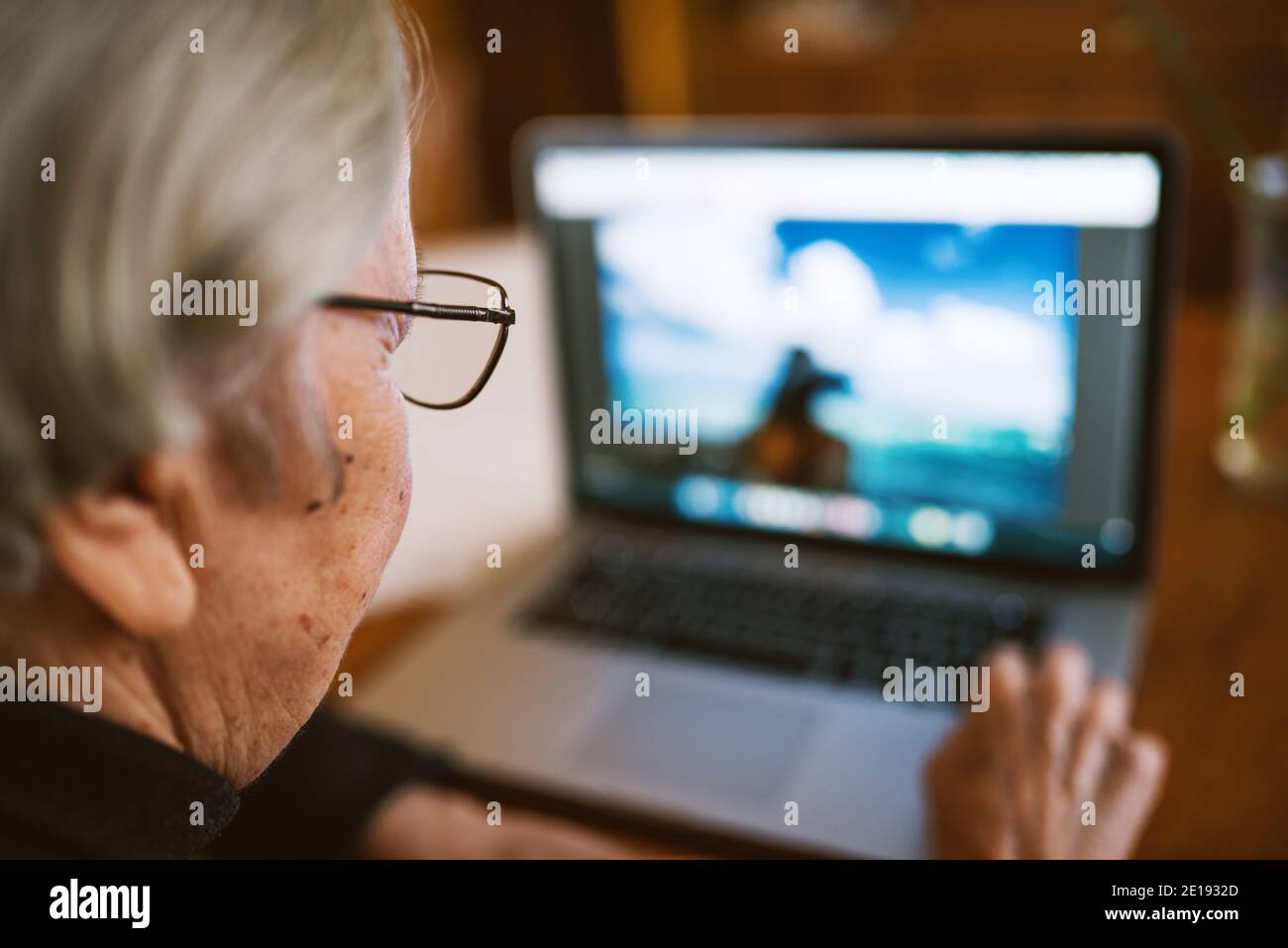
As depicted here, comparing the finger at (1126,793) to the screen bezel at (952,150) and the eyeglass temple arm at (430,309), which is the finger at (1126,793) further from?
the eyeglass temple arm at (430,309)

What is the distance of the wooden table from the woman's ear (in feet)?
1.55

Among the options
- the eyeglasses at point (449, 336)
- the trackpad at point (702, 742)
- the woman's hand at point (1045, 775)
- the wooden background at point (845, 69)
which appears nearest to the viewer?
the eyeglasses at point (449, 336)

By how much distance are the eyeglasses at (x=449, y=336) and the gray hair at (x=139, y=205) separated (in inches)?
2.0

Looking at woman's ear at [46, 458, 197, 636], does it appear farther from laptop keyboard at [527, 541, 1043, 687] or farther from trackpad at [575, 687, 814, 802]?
laptop keyboard at [527, 541, 1043, 687]

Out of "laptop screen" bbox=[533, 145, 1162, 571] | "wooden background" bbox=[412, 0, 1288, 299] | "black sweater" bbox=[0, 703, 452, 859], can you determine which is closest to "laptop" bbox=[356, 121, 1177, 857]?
"laptop screen" bbox=[533, 145, 1162, 571]

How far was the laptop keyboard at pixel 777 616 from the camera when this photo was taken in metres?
0.88

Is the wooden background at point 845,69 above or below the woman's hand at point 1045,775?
above

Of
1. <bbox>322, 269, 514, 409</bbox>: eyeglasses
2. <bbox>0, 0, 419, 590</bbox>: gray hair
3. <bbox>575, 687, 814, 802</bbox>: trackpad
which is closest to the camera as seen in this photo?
<bbox>0, 0, 419, 590</bbox>: gray hair

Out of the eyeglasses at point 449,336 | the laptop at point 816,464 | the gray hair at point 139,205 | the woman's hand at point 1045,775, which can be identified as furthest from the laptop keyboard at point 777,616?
the gray hair at point 139,205

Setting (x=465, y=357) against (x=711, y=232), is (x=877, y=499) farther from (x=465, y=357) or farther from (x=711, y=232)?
(x=465, y=357)

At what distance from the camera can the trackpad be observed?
0.78m

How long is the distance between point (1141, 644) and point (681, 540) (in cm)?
42

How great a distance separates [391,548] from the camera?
45cm

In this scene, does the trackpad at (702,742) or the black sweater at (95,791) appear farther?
the trackpad at (702,742)
